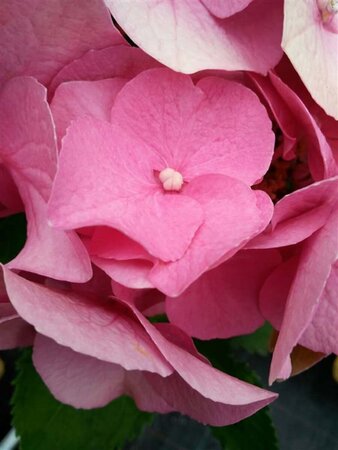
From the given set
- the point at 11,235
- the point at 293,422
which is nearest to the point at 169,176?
the point at 11,235

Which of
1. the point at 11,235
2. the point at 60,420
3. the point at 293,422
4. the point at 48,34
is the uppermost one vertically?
the point at 48,34

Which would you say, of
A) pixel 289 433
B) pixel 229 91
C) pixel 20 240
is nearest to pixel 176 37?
pixel 229 91

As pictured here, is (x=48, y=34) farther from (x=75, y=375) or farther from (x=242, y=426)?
(x=242, y=426)

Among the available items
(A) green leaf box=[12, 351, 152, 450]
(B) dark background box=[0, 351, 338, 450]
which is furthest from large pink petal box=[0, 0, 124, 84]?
(B) dark background box=[0, 351, 338, 450]

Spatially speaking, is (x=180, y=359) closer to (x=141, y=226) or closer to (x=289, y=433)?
(x=141, y=226)

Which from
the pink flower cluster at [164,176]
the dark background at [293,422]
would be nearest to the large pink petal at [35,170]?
the pink flower cluster at [164,176]

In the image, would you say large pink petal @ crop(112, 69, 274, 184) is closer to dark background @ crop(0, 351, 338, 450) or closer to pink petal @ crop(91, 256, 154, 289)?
pink petal @ crop(91, 256, 154, 289)

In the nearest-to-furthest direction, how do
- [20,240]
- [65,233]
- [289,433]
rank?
[65,233]
[20,240]
[289,433]
